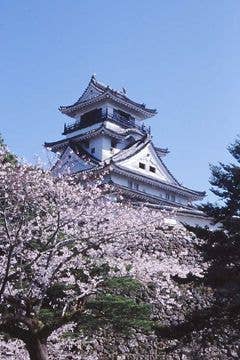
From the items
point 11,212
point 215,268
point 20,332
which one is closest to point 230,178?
point 215,268

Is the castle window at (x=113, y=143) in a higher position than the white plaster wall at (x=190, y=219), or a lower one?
higher

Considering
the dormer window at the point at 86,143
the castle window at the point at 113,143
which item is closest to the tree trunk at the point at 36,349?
the castle window at the point at 113,143

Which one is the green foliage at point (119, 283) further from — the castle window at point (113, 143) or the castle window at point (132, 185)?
the castle window at point (113, 143)

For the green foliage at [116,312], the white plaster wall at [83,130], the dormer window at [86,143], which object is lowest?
the green foliage at [116,312]

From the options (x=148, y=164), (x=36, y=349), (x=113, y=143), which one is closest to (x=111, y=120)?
(x=113, y=143)

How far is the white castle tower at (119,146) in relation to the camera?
103ft

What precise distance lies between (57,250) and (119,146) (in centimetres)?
2822

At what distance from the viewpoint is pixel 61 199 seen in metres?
7.82

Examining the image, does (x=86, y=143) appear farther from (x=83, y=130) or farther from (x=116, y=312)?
(x=116, y=312)

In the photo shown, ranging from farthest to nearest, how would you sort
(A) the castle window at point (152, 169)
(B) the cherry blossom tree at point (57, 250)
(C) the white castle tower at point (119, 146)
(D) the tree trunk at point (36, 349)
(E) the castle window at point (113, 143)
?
(E) the castle window at point (113, 143), (A) the castle window at point (152, 169), (C) the white castle tower at point (119, 146), (B) the cherry blossom tree at point (57, 250), (D) the tree trunk at point (36, 349)

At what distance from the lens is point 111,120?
1391 inches

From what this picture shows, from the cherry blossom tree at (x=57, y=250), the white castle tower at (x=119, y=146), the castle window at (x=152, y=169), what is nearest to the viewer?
the cherry blossom tree at (x=57, y=250)

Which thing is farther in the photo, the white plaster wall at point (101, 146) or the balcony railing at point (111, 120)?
the balcony railing at point (111, 120)

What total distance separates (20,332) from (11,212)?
1.86 m
